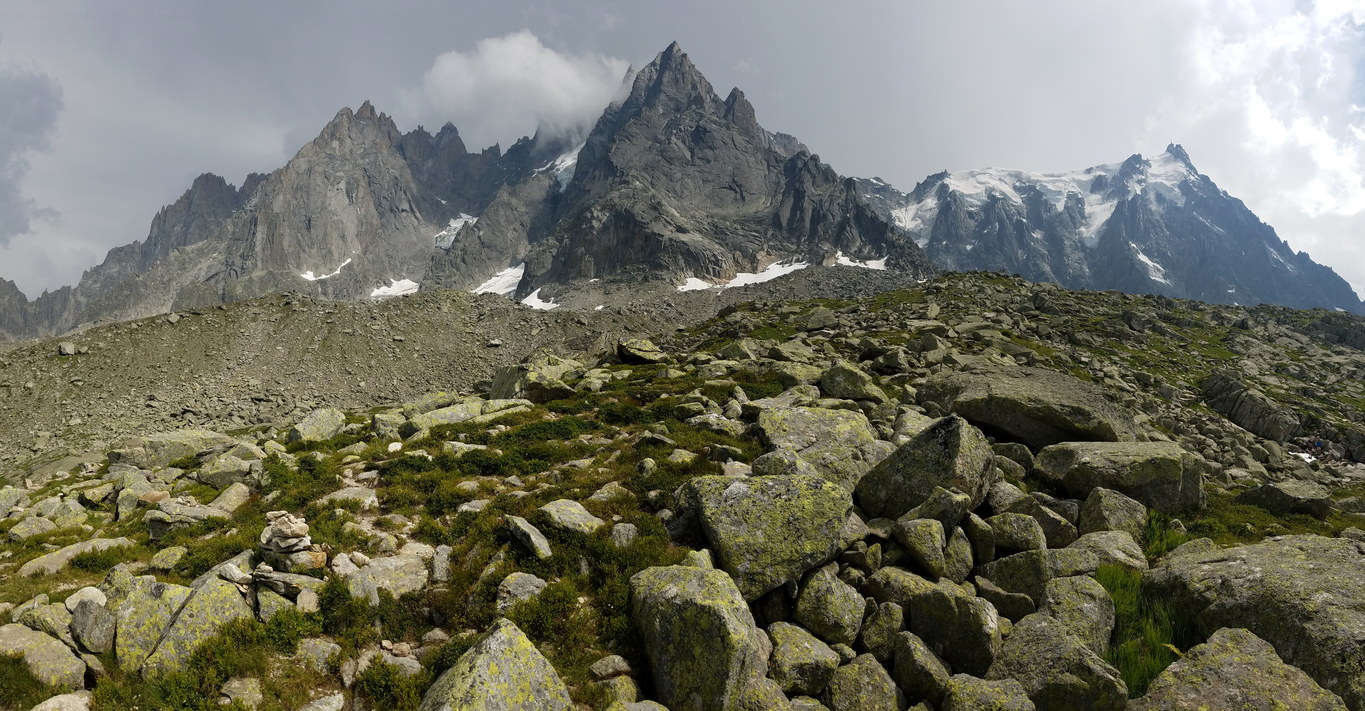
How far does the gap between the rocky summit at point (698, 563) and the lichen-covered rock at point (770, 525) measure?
0.20 feet

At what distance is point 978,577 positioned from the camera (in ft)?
36.3

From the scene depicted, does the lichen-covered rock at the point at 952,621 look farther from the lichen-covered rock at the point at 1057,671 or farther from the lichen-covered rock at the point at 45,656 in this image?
the lichen-covered rock at the point at 45,656

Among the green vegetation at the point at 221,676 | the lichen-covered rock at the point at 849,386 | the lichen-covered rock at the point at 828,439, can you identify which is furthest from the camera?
the lichen-covered rock at the point at 849,386

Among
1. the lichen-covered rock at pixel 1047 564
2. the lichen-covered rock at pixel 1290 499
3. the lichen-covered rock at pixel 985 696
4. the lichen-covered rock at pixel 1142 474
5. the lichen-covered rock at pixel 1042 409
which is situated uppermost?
the lichen-covered rock at pixel 1042 409

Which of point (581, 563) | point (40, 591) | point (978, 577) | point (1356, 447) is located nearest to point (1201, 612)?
point (978, 577)

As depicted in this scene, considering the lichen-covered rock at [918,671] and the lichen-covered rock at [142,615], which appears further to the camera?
the lichen-covered rock at [918,671]

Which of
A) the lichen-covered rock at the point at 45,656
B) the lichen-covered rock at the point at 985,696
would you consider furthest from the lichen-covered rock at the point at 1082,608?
the lichen-covered rock at the point at 45,656

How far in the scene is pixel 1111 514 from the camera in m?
13.4

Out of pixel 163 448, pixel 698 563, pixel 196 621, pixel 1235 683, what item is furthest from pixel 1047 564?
pixel 163 448

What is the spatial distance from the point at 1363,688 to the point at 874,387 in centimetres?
1815

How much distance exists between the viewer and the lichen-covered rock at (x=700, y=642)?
8.08m

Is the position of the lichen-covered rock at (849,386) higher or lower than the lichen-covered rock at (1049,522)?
higher

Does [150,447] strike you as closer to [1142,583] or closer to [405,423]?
[405,423]

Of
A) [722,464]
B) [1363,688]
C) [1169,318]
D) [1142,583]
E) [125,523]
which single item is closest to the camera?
[1363,688]
